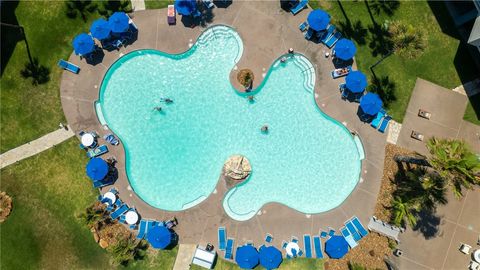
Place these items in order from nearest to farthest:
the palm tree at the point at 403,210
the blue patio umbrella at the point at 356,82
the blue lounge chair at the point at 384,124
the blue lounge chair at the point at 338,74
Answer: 1. the palm tree at the point at 403,210
2. the blue patio umbrella at the point at 356,82
3. the blue lounge chair at the point at 384,124
4. the blue lounge chair at the point at 338,74

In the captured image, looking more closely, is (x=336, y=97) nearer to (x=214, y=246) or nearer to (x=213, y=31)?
(x=213, y=31)

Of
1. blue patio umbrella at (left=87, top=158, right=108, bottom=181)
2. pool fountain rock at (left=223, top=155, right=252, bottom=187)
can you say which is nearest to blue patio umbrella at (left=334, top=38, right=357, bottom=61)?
pool fountain rock at (left=223, top=155, right=252, bottom=187)

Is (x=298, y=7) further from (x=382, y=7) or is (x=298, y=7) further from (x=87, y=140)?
(x=87, y=140)

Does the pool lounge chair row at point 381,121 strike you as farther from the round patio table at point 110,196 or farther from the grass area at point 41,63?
the grass area at point 41,63

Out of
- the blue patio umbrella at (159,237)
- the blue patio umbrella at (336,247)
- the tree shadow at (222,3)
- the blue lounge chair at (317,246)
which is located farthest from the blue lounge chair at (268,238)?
the tree shadow at (222,3)

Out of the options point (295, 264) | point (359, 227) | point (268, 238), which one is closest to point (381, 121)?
point (359, 227)

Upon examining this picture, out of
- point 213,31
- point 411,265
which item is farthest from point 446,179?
point 213,31

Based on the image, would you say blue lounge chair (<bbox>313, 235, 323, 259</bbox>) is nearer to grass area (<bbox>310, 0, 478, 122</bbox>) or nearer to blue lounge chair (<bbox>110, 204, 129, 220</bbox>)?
grass area (<bbox>310, 0, 478, 122</bbox>)
